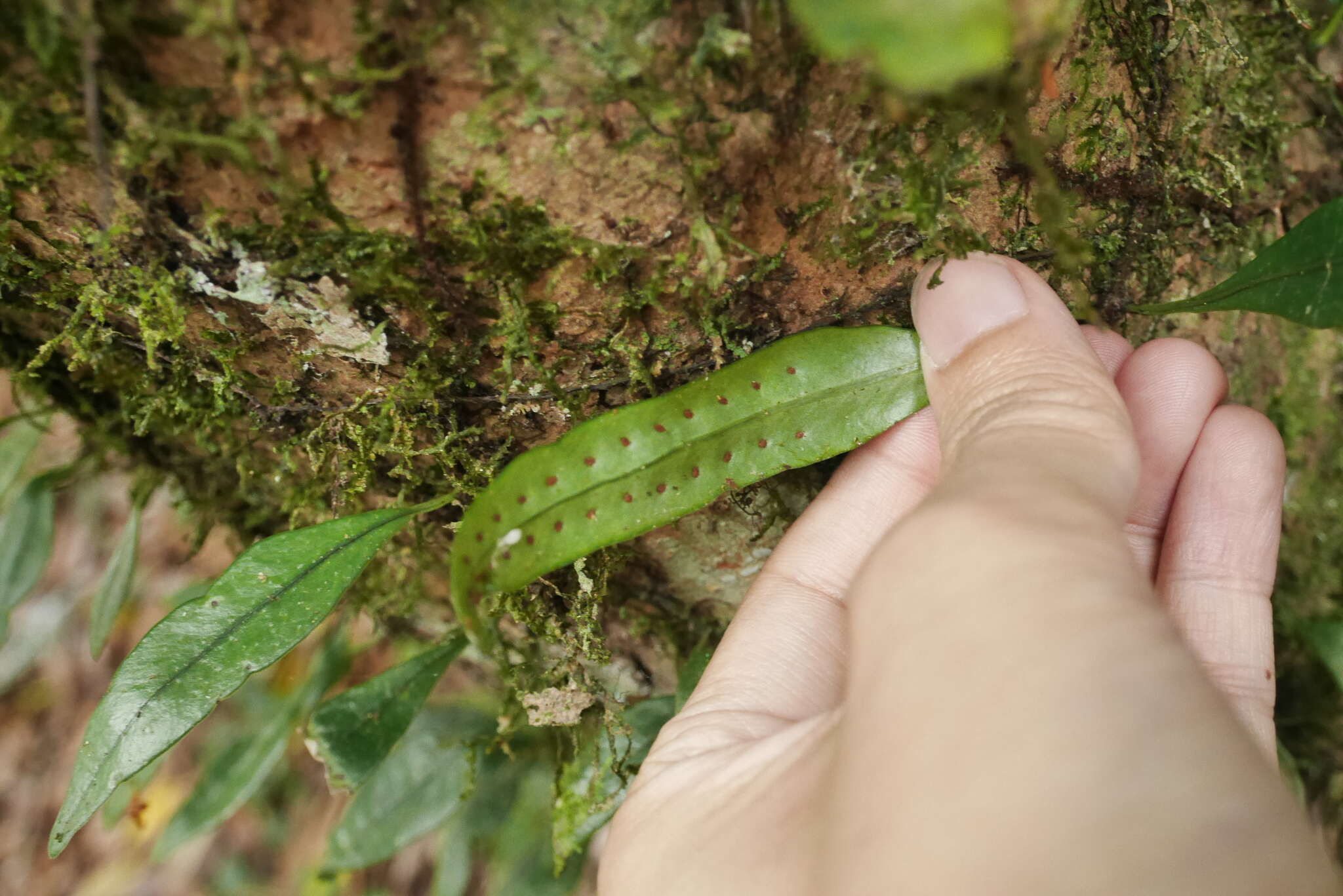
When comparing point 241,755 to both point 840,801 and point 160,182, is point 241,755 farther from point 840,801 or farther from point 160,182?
point 840,801

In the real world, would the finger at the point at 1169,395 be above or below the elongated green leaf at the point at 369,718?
above

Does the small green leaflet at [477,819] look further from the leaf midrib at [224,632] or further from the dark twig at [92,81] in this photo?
the dark twig at [92,81]

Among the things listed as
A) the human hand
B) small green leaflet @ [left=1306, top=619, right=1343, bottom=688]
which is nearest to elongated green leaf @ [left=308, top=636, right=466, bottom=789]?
the human hand

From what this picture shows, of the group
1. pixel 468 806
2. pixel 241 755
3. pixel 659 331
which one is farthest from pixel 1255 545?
pixel 241 755

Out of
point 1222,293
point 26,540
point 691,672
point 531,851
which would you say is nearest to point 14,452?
point 26,540

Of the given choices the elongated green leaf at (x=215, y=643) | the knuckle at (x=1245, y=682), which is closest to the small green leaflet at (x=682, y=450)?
the elongated green leaf at (x=215, y=643)

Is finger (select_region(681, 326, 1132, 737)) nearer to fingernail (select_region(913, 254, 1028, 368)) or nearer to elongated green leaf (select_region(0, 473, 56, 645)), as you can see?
fingernail (select_region(913, 254, 1028, 368))

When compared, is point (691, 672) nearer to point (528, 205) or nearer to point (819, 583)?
point (819, 583)
